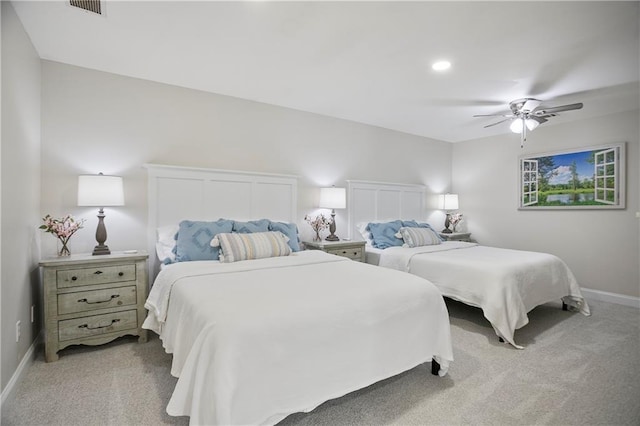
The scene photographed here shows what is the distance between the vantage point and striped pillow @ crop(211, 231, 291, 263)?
2717 millimetres

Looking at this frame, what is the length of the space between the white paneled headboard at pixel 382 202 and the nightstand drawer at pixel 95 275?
9.28ft

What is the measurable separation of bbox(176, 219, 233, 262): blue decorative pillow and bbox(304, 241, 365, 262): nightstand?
1.25 m

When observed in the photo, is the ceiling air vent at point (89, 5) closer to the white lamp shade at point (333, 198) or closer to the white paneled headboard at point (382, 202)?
the white lamp shade at point (333, 198)

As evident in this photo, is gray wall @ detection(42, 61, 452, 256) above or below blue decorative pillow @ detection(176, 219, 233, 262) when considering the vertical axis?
above

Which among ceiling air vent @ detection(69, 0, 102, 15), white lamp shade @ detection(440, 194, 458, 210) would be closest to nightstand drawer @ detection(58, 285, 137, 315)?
ceiling air vent @ detection(69, 0, 102, 15)

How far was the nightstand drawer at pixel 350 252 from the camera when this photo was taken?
380 cm

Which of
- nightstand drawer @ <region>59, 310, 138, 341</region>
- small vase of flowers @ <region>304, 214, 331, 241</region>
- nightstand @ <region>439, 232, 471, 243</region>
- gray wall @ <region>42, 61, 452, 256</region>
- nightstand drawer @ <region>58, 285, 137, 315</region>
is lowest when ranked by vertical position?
nightstand drawer @ <region>59, 310, 138, 341</region>

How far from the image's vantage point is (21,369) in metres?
2.11

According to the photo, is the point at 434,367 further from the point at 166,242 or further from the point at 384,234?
the point at 166,242

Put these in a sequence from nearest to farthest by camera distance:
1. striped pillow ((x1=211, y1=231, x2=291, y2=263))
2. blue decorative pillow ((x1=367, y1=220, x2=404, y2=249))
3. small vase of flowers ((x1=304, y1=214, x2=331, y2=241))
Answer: striped pillow ((x1=211, y1=231, x2=291, y2=263))
small vase of flowers ((x1=304, y1=214, x2=331, y2=241))
blue decorative pillow ((x1=367, y1=220, x2=404, y2=249))

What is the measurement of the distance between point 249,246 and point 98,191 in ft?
4.40

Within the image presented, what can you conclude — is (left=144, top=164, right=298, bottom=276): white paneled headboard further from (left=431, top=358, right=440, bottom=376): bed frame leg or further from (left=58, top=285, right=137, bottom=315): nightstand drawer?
(left=431, top=358, right=440, bottom=376): bed frame leg

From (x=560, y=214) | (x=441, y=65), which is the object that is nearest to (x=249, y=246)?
(x=441, y=65)

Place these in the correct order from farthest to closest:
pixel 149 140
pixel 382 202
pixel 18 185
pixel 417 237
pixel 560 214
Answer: pixel 382 202, pixel 560 214, pixel 417 237, pixel 149 140, pixel 18 185
